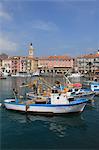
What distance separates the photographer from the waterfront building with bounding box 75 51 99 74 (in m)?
118

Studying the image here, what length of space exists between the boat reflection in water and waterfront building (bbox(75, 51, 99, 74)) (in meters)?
96.0

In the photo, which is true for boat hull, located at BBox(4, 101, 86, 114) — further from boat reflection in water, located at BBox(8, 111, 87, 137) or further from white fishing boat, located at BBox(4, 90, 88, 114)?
boat reflection in water, located at BBox(8, 111, 87, 137)

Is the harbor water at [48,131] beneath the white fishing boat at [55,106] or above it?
beneath

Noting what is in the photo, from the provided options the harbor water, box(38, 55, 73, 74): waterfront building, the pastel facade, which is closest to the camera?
the harbor water

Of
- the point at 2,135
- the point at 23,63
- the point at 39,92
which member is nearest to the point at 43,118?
the point at 2,135

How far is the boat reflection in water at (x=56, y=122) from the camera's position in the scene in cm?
1772

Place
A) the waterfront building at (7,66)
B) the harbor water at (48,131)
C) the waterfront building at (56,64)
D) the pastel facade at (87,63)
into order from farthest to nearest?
the waterfront building at (56,64) → the waterfront building at (7,66) → the pastel facade at (87,63) → the harbor water at (48,131)

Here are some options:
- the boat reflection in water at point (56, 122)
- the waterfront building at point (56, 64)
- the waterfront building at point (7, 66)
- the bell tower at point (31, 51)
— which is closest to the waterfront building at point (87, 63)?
the waterfront building at point (56, 64)

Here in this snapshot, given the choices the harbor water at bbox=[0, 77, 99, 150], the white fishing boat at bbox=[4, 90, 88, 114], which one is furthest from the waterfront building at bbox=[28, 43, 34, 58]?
the white fishing boat at bbox=[4, 90, 88, 114]

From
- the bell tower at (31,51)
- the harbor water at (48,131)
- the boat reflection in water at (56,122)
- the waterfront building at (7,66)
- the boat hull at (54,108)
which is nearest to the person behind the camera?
the harbor water at (48,131)

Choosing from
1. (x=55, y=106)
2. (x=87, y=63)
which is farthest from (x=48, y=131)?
(x=87, y=63)

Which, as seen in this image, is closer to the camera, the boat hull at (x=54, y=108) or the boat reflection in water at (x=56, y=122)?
the boat reflection in water at (x=56, y=122)

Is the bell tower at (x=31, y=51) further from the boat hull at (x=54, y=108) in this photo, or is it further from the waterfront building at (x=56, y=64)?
the boat hull at (x=54, y=108)

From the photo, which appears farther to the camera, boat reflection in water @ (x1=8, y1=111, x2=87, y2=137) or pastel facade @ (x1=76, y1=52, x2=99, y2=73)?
pastel facade @ (x1=76, y1=52, x2=99, y2=73)
